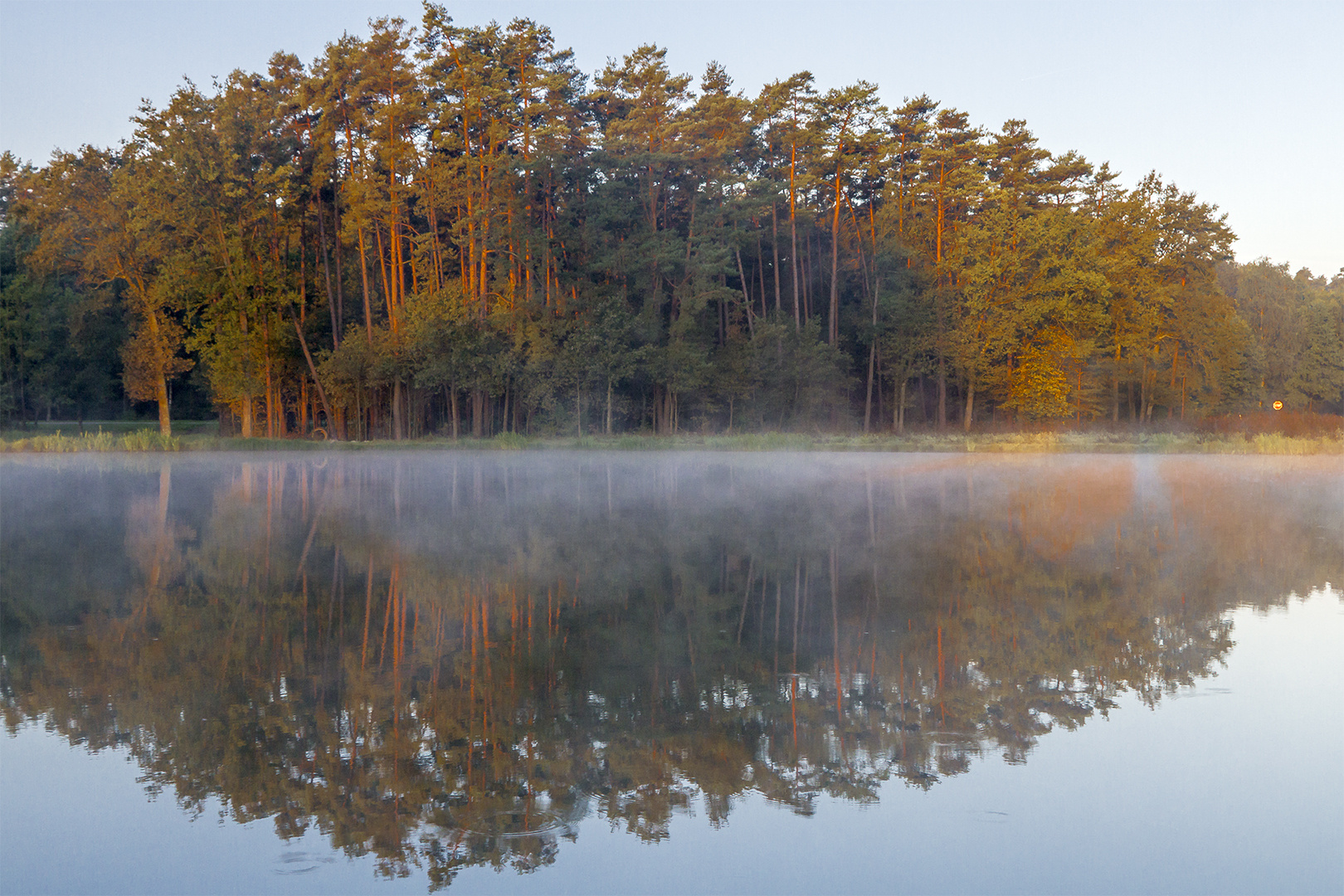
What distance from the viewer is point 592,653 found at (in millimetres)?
6273

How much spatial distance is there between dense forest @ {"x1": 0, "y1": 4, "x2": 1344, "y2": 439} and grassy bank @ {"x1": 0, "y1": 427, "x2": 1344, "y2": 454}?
2106 millimetres

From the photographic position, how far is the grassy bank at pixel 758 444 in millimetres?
36438

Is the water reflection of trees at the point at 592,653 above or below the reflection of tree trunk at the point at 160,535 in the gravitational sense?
below

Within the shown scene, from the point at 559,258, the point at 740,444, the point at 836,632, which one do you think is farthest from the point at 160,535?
the point at 559,258

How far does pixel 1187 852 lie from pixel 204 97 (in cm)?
4572

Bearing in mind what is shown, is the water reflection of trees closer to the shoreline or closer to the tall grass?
the shoreline

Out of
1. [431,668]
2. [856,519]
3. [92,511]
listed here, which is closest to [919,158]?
[856,519]

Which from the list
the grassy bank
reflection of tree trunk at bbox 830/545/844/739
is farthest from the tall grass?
reflection of tree trunk at bbox 830/545/844/739

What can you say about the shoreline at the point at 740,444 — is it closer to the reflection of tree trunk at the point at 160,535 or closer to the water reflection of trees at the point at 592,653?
the reflection of tree trunk at the point at 160,535

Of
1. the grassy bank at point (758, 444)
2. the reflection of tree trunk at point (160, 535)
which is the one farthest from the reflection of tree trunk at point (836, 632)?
the grassy bank at point (758, 444)

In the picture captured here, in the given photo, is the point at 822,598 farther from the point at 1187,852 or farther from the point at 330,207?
the point at 330,207

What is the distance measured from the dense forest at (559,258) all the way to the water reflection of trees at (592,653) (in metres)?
27.5

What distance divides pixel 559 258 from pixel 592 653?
36.2 m

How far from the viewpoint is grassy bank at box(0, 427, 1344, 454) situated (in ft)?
120
